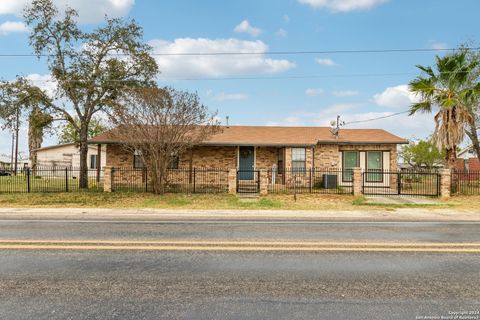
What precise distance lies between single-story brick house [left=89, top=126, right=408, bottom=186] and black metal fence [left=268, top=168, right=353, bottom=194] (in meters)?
0.13

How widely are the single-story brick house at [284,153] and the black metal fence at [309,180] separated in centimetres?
13

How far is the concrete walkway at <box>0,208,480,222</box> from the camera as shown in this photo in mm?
11680

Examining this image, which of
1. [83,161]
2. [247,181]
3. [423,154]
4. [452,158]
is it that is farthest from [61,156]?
[423,154]

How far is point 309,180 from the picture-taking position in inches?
856

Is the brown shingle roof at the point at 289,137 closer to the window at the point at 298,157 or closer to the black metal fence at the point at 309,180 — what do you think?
the window at the point at 298,157

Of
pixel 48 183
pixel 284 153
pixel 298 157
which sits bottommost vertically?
pixel 48 183

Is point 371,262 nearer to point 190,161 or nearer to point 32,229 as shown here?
point 32,229

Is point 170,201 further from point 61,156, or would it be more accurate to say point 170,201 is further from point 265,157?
point 61,156

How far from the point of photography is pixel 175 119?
16.8 meters

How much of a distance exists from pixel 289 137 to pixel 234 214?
11.7 m

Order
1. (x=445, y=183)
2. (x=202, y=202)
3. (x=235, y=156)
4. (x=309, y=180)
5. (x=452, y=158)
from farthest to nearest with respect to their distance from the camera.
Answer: (x=235, y=156)
(x=309, y=180)
(x=452, y=158)
(x=445, y=183)
(x=202, y=202)

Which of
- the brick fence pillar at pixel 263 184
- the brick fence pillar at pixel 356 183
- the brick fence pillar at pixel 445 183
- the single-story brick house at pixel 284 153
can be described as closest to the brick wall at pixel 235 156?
the single-story brick house at pixel 284 153

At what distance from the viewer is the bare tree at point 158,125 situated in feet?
54.3

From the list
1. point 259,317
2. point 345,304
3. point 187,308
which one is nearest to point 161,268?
point 187,308
